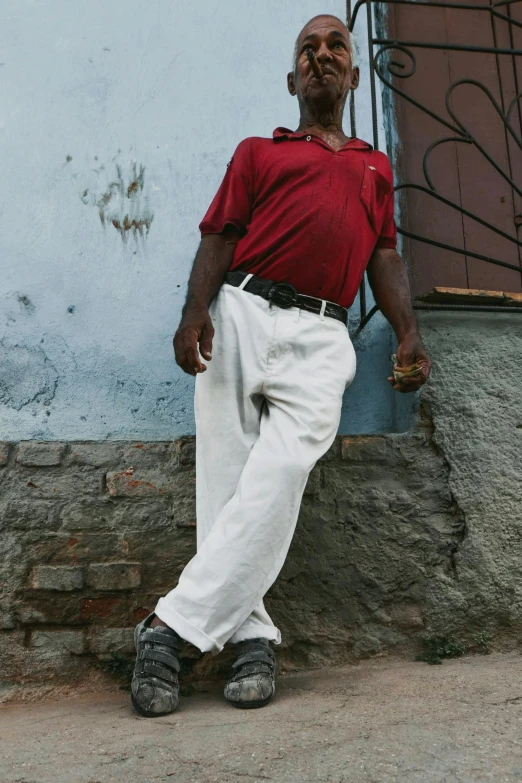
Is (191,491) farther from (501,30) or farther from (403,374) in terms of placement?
(501,30)

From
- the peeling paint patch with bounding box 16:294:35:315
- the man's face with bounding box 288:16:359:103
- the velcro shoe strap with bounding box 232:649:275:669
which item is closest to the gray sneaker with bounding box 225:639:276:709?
the velcro shoe strap with bounding box 232:649:275:669

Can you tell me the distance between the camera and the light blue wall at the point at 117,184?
270 cm

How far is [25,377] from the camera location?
268 centimetres

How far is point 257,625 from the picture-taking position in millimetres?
2100

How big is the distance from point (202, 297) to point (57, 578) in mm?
961

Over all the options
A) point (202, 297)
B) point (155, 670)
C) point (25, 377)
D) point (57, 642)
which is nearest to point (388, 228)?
point (202, 297)

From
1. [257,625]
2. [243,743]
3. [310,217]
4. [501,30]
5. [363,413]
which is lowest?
[243,743]

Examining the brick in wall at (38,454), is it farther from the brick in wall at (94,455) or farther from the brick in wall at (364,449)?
the brick in wall at (364,449)

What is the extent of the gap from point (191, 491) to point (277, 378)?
1.76 ft

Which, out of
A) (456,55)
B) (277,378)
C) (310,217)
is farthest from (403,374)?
(456,55)

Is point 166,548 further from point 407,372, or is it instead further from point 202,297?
point 407,372

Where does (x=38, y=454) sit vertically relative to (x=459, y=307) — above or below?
below

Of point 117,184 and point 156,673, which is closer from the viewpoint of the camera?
point 156,673

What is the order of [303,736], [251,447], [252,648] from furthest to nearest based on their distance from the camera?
[251,447], [252,648], [303,736]
